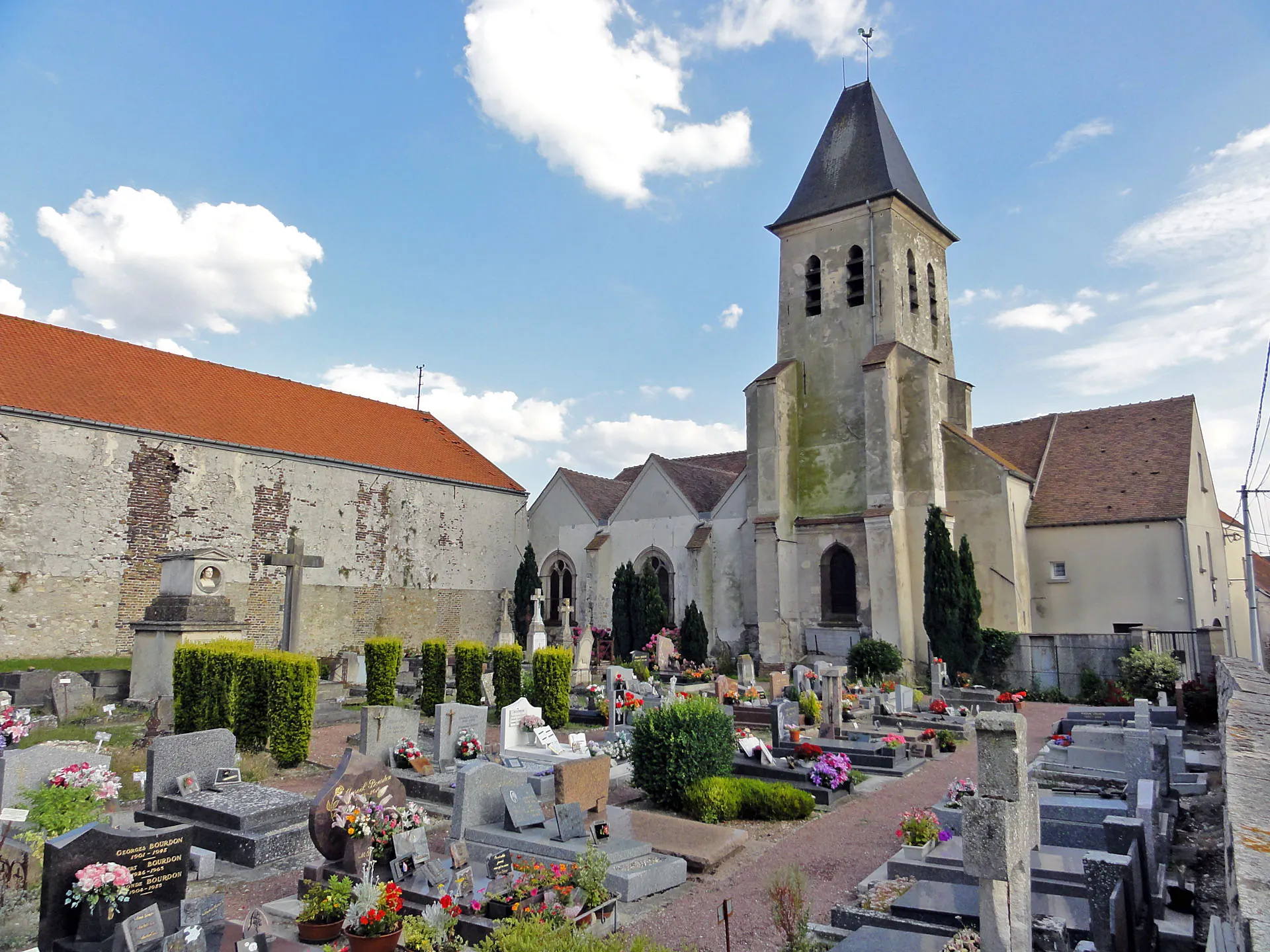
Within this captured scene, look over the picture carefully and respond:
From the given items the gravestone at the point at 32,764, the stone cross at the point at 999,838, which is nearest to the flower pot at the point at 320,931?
the gravestone at the point at 32,764

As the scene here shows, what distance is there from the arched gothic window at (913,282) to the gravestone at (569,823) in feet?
71.0

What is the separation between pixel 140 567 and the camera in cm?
2048

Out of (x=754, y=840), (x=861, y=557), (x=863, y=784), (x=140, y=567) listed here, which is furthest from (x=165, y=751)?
(x=861, y=557)

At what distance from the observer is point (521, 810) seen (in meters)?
7.53

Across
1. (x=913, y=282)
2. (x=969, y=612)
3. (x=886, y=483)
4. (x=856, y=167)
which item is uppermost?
(x=856, y=167)

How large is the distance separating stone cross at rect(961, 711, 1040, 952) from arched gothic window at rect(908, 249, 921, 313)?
2293 cm

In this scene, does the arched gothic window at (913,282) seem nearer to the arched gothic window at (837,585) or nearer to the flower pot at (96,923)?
the arched gothic window at (837,585)

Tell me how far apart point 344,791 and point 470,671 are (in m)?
10.2

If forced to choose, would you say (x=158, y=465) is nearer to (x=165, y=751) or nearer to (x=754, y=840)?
(x=165, y=751)

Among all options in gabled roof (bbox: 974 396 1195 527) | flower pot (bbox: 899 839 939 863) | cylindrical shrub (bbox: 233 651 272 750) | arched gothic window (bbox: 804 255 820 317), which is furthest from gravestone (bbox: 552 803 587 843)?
arched gothic window (bbox: 804 255 820 317)

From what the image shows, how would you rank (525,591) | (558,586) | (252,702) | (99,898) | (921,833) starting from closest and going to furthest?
(99,898) < (921,833) < (252,702) < (525,591) < (558,586)

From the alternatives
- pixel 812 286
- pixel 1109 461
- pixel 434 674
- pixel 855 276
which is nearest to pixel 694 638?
pixel 434 674

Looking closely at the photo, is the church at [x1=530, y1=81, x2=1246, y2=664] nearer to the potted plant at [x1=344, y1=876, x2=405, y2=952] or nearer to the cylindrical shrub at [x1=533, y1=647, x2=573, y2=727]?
the cylindrical shrub at [x1=533, y1=647, x2=573, y2=727]

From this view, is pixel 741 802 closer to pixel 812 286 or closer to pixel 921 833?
pixel 921 833
